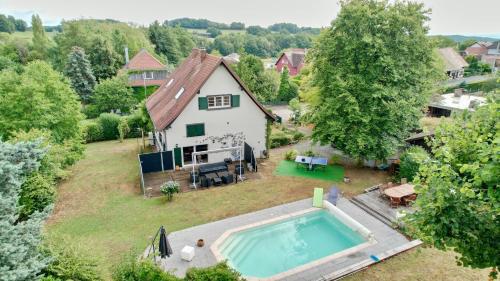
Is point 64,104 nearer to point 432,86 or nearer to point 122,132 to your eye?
point 122,132

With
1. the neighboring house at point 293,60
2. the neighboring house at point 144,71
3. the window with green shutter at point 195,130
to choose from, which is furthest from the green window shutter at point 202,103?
the neighboring house at point 293,60

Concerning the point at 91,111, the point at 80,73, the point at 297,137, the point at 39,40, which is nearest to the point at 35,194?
the point at 297,137

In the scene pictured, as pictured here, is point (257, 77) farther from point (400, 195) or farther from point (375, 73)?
point (400, 195)

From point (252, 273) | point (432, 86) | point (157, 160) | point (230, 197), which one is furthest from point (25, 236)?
point (432, 86)

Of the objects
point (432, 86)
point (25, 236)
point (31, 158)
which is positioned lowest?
point (25, 236)

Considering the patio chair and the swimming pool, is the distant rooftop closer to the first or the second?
the patio chair

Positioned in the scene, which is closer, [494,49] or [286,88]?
[286,88]
